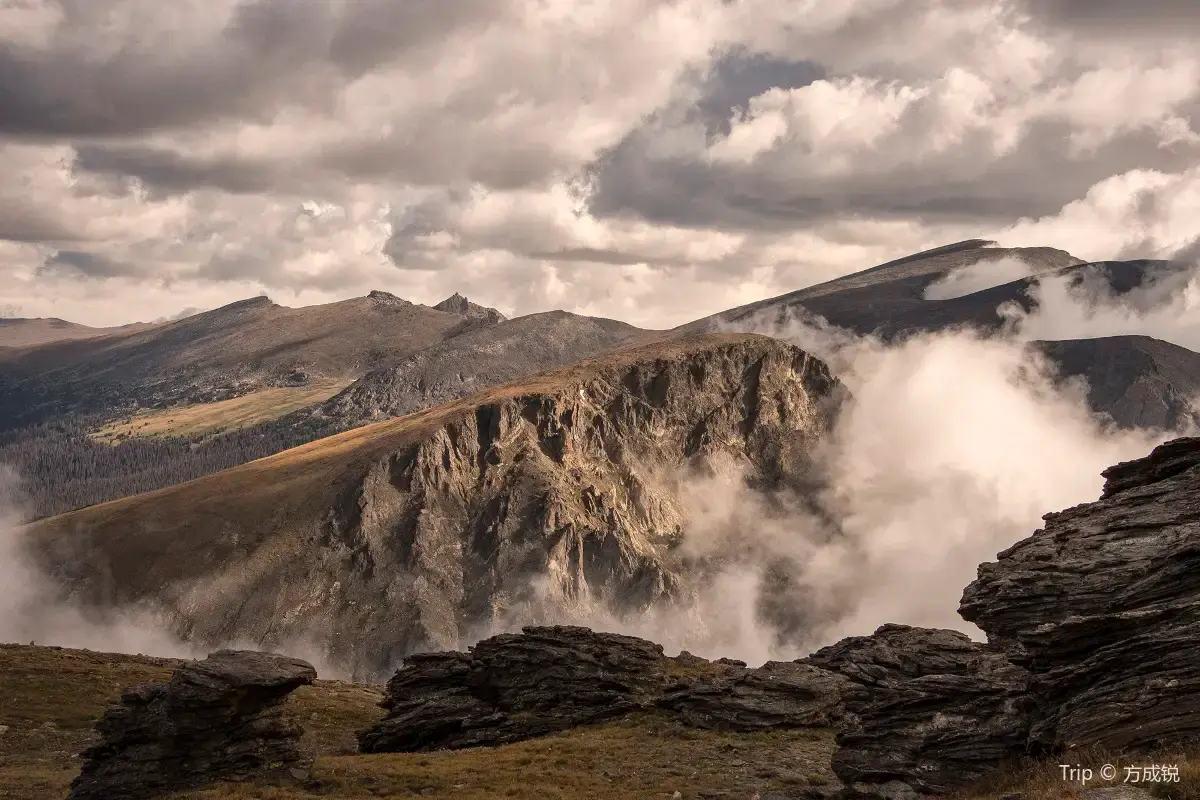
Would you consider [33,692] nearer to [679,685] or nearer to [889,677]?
[679,685]

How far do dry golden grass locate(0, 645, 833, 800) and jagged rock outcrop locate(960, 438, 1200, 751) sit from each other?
46.1 ft

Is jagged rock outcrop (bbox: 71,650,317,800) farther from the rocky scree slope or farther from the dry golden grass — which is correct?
the rocky scree slope

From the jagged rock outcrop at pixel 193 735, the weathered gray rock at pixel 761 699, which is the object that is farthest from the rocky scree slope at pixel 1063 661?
the jagged rock outcrop at pixel 193 735

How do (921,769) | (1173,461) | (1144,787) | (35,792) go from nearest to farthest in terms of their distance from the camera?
(1144,787) → (921,769) → (1173,461) → (35,792)

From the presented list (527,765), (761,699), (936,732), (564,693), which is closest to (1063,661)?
(936,732)

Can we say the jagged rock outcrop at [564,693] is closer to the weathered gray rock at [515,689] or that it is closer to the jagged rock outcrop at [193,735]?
the weathered gray rock at [515,689]

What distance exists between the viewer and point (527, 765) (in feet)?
169

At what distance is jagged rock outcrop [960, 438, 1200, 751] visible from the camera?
31188mm

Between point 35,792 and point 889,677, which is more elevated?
point 889,677

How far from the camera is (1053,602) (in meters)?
37.8

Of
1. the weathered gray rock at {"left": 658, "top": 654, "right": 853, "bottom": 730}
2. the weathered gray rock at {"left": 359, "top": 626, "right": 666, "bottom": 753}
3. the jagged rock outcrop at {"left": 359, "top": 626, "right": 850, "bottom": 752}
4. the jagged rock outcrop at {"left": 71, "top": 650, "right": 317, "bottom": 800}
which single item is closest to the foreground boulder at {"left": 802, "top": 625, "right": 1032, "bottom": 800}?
the weathered gray rock at {"left": 658, "top": 654, "right": 853, "bottom": 730}

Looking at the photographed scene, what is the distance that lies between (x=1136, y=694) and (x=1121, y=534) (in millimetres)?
8428

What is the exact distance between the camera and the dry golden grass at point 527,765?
153ft

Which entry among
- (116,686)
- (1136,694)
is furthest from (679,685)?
(116,686)
